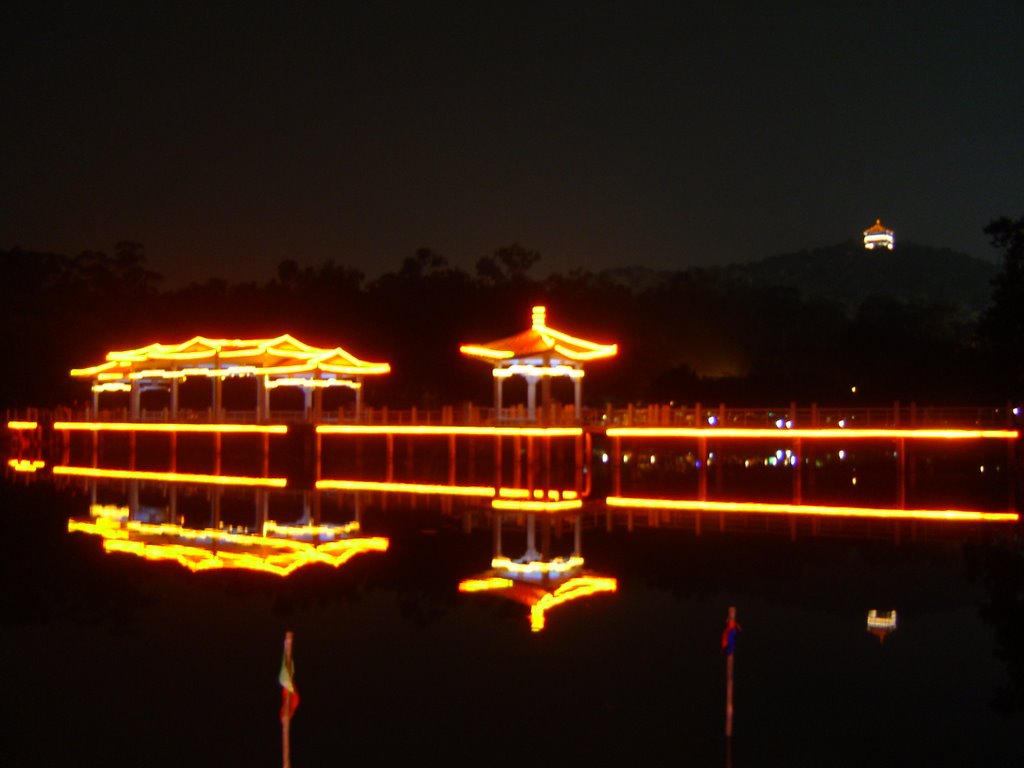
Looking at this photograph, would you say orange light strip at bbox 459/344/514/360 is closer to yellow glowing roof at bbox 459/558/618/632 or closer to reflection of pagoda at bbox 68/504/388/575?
reflection of pagoda at bbox 68/504/388/575

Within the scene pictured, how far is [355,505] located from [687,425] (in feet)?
31.3

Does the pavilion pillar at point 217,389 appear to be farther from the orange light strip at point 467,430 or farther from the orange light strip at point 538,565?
the orange light strip at point 538,565

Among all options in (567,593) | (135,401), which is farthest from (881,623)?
(135,401)

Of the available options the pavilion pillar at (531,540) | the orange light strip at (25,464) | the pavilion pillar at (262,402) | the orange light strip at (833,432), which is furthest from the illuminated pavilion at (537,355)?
the orange light strip at (25,464)

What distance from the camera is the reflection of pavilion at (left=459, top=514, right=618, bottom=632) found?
1947 centimetres

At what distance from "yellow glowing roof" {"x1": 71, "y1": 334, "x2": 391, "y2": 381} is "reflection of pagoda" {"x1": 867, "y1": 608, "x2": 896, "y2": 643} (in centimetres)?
2561

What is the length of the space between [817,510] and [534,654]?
16819 millimetres

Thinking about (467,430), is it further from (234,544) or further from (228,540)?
(234,544)

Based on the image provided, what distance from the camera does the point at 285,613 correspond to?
18.5 metres

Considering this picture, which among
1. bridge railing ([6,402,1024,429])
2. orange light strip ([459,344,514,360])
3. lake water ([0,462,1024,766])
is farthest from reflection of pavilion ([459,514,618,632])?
orange light strip ([459,344,514,360])

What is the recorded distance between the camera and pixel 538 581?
69.0ft

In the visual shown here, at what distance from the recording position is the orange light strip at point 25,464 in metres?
48.6

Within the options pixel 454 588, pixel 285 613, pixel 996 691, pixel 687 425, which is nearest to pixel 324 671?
pixel 285 613

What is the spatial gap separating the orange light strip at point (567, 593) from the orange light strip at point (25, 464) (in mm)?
33940
